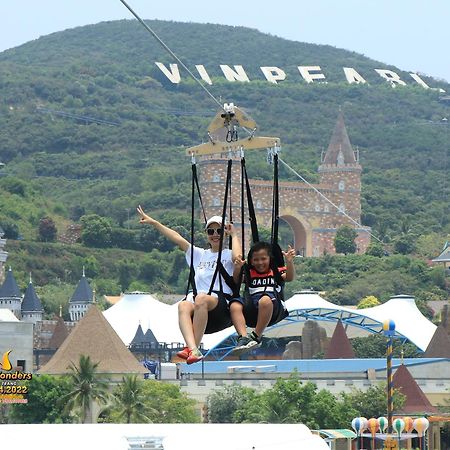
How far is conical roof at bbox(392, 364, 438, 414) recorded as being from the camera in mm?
101625

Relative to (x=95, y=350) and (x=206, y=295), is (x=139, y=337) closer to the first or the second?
(x=95, y=350)

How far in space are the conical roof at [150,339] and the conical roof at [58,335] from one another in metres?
5.85

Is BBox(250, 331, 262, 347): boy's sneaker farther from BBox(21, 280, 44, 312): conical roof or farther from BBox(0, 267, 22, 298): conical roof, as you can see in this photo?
BBox(0, 267, 22, 298): conical roof

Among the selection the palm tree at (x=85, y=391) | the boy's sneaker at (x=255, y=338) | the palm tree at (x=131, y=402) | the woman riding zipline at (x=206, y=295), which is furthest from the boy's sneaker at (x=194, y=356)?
the palm tree at (x=85, y=391)

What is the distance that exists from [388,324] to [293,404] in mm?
17656

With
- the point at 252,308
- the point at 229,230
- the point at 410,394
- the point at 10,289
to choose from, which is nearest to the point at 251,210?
the point at 229,230

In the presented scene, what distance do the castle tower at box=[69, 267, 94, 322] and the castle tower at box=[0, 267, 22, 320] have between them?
8652mm

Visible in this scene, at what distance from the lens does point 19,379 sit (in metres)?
102

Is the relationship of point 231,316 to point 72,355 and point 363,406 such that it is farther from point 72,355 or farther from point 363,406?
point 72,355

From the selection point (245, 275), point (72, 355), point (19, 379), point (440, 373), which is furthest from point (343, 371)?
point (245, 275)

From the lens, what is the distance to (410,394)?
104062 millimetres

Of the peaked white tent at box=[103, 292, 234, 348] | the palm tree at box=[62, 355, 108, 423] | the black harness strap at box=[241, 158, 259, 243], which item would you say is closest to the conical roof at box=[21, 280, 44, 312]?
the peaked white tent at box=[103, 292, 234, 348]

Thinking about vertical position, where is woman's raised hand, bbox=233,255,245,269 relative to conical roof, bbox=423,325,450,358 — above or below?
below

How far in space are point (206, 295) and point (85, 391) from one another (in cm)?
7620
